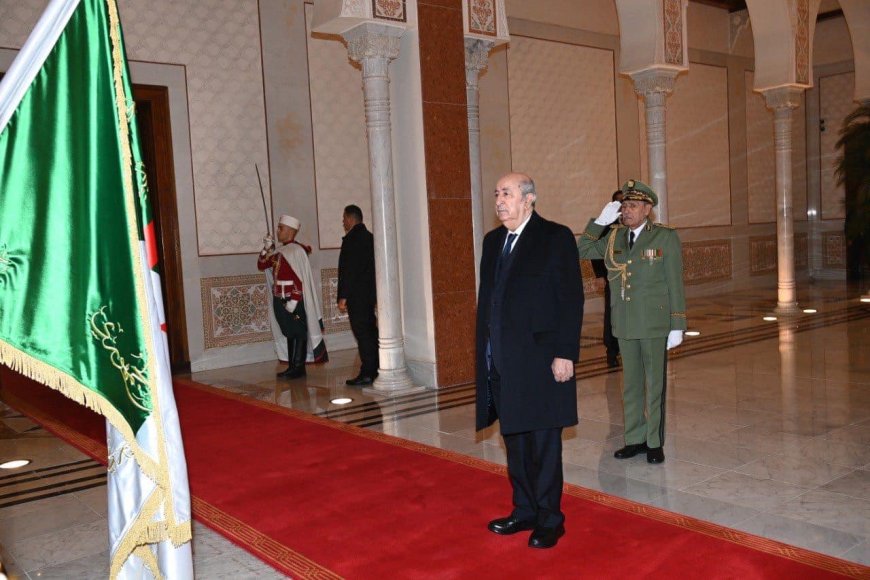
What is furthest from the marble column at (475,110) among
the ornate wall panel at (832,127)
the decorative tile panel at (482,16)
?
the ornate wall panel at (832,127)

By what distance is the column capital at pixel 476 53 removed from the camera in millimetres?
7383

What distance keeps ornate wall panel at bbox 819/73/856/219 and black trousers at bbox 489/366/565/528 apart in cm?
1417

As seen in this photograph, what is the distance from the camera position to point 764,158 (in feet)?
50.4

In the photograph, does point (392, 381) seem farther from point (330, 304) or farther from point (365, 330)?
point (330, 304)

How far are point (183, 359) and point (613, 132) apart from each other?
771 centimetres

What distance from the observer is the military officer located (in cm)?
420

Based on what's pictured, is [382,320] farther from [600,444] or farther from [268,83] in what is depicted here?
[268,83]

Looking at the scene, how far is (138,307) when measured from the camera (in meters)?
1.96

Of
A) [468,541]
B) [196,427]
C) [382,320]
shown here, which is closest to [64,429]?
[196,427]

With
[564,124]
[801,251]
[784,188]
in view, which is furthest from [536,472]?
[801,251]

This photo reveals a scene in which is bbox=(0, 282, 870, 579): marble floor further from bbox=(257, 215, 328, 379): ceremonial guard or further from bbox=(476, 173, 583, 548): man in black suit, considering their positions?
bbox=(476, 173, 583, 548): man in black suit

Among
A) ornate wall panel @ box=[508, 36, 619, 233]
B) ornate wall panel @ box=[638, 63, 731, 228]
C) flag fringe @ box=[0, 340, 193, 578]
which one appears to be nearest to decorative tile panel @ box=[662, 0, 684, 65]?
ornate wall panel @ box=[508, 36, 619, 233]

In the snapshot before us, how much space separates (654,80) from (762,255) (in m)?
7.60

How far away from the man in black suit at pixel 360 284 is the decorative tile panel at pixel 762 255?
10328 mm
